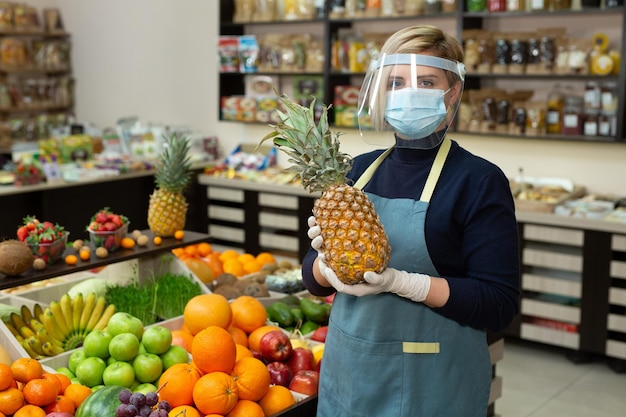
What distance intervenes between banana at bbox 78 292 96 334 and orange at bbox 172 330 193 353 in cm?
34

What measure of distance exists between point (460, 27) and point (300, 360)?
3.34 m

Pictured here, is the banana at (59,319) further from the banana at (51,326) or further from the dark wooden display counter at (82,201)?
the dark wooden display counter at (82,201)

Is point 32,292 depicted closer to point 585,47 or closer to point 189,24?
point 585,47

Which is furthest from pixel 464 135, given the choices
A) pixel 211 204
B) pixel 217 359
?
pixel 217 359

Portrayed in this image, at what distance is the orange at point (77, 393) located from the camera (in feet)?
7.11

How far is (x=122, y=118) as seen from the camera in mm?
7570

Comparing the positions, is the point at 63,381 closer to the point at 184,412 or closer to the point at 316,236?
the point at 184,412

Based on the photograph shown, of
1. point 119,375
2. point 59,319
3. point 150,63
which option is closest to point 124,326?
point 119,375

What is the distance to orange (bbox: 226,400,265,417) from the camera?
2.19 m

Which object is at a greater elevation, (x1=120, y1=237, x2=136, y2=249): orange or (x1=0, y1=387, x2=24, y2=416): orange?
(x1=120, y1=237, x2=136, y2=249): orange

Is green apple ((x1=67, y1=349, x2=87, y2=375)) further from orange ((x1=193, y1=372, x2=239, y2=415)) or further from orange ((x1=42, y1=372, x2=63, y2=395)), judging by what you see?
orange ((x1=193, y1=372, x2=239, y2=415))

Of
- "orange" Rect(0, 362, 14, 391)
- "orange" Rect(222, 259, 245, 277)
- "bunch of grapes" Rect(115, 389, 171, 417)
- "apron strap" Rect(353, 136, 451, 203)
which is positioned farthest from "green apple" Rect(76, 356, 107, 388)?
"orange" Rect(222, 259, 245, 277)

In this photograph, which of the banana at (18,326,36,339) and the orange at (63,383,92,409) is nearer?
the orange at (63,383,92,409)

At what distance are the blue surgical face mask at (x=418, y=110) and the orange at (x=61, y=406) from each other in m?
1.16
